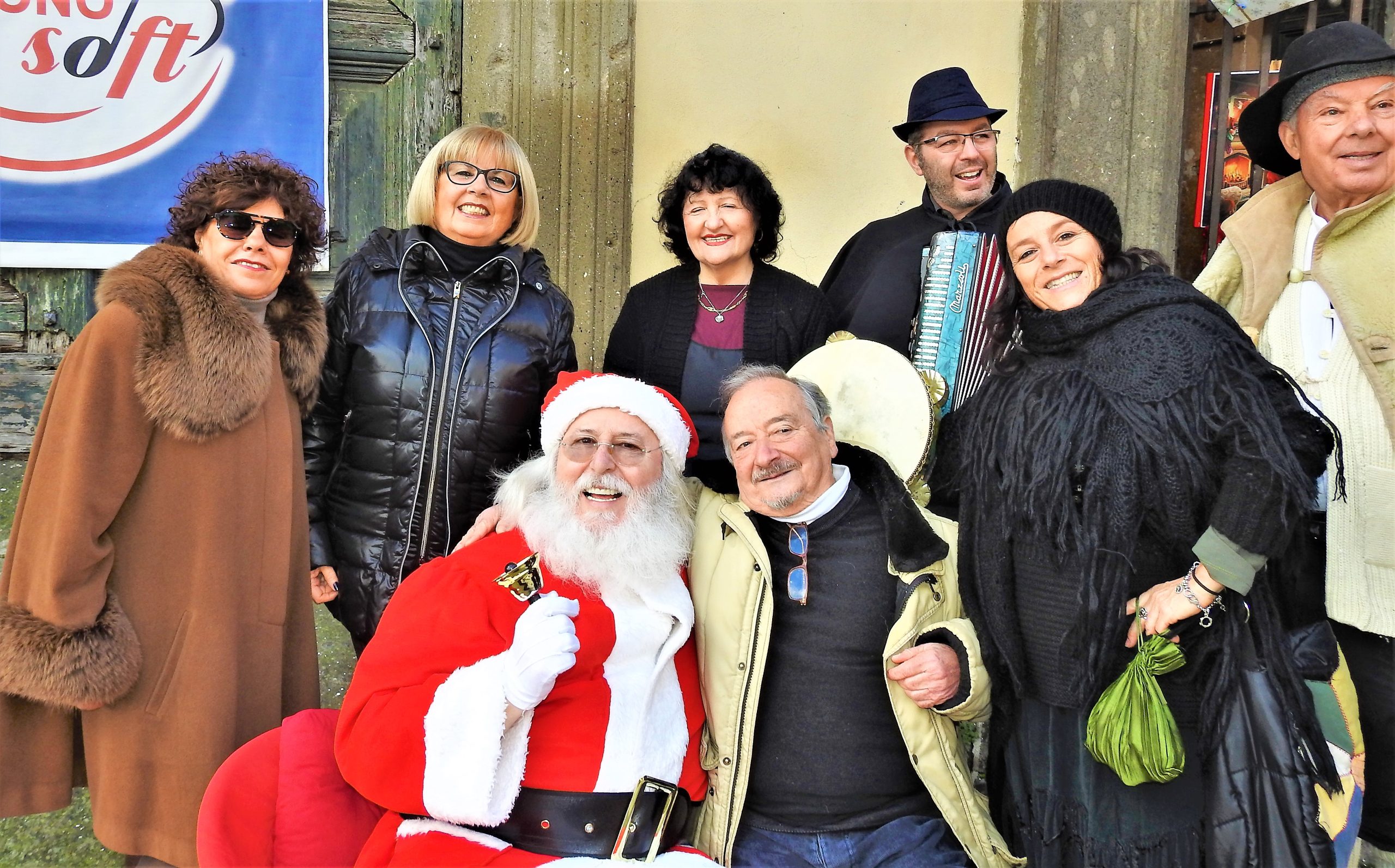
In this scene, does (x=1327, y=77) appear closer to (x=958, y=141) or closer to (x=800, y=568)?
→ (x=958, y=141)

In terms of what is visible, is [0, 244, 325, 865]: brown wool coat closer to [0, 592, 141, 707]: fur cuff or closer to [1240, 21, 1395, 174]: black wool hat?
[0, 592, 141, 707]: fur cuff

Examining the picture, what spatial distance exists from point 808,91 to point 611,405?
3.16 m

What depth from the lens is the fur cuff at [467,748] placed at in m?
2.18

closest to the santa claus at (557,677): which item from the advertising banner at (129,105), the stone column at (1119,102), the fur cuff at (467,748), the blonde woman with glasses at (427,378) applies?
the fur cuff at (467,748)

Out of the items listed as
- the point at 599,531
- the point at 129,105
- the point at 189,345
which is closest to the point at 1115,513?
the point at 599,531

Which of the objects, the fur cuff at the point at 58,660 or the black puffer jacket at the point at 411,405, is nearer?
the fur cuff at the point at 58,660

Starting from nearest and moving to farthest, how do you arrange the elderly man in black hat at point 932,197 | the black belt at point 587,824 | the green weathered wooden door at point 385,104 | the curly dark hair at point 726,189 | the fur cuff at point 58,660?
the black belt at point 587,824 → the fur cuff at point 58,660 → the curly dark hair at point 726,189 → the elderly man in black hat at point 932,197 → the green weathered wooden door at point 385,104

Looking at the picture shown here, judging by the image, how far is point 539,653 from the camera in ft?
7.07

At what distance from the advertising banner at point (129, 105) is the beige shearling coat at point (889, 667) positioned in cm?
324

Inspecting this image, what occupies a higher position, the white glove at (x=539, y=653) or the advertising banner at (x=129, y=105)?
the advertising banner at (x=129, y=105)

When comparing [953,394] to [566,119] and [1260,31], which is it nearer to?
[566,119]

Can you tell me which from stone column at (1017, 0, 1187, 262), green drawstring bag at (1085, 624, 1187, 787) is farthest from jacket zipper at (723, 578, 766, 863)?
stone column at (1017, 0, 1187, 262)

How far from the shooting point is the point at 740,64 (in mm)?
5234

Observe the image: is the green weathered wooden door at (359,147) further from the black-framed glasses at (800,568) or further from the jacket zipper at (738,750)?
the jacket zipper at (738,750)
